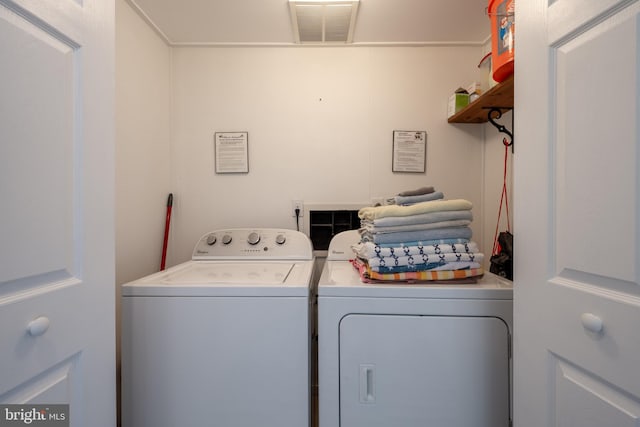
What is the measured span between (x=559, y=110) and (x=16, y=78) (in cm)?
128

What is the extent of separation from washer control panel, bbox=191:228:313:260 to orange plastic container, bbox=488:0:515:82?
1262mm

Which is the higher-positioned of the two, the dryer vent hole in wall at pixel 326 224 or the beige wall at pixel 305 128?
the beige wall at pixel 305 128

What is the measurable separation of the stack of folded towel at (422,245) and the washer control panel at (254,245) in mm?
665

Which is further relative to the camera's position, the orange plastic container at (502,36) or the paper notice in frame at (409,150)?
the paper notice in frame at (409,150)

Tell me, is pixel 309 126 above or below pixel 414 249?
above

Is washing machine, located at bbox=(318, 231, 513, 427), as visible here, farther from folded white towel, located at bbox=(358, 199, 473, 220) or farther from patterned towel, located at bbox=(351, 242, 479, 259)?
folded white towel, located at bbox=(358, 199, 473, 220)

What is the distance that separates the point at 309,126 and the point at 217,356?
1.48 m

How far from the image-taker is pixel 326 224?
6.57 feet

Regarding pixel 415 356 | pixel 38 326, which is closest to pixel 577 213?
pixel 415 356

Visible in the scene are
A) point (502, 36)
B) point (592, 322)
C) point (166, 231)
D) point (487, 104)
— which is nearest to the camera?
point (592, 322)

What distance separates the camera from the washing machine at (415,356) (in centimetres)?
103

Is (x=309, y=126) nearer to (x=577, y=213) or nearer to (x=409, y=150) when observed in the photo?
(x=409, y=150)

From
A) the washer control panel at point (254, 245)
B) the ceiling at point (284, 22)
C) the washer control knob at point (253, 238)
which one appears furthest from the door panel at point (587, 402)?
the ceiling at point (284, 22)

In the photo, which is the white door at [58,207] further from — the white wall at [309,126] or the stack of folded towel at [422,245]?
the white wall at [309,126]
